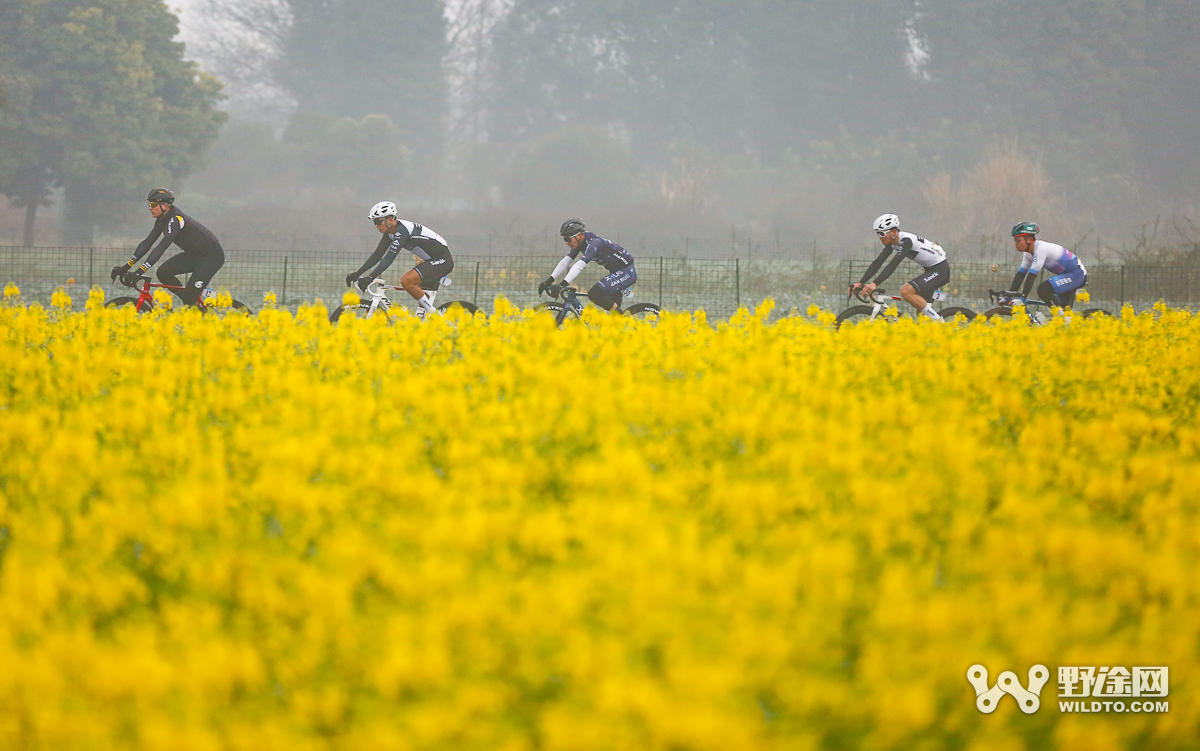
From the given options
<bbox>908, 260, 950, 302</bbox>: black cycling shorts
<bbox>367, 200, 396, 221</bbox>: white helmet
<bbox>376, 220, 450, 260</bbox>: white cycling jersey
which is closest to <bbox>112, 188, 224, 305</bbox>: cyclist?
<bbox>367, 200, 396, 221</bbox>: white helmet

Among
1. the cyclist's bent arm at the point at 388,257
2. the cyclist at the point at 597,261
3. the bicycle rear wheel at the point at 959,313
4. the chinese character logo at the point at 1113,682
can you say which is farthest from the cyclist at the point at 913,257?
the chinese character logo at the point at 1113,682

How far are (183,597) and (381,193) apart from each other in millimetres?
57267

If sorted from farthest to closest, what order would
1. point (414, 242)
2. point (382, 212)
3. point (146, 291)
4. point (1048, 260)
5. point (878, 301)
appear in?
point (1048, 260), point (878, 301), point (414, 242), point (382, 212), point (146, 291)

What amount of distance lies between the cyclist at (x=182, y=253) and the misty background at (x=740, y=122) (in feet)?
110

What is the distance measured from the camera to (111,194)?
3969 centimetres

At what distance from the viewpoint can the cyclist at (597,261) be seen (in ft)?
38.3

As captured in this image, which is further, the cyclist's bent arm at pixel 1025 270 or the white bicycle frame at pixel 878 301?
the cyclist's bent arm at pixel 1025 270

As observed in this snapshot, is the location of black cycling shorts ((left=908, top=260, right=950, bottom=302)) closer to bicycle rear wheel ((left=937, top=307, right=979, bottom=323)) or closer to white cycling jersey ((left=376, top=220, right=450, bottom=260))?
bicycle rear wheel ((left=937, top=307, right=979, bottom=323))

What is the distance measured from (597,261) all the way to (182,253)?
4.86m

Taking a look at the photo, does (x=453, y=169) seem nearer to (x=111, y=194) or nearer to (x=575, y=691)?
(x=111, y=194)

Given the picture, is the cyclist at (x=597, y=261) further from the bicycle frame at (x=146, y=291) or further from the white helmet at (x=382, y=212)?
the bicycle frame at (x=146, y=291)

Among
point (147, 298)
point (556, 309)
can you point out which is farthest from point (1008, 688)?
point (147, 298)

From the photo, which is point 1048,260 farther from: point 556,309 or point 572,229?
point 556,309

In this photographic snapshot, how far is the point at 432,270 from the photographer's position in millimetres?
11961
